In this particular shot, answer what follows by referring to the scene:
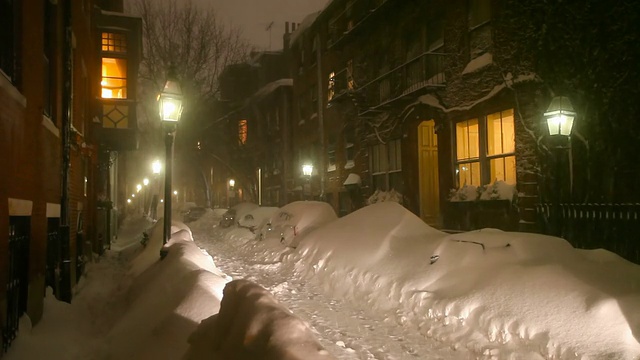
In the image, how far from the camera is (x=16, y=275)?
19.2ft

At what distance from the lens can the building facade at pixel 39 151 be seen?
17.3 feet

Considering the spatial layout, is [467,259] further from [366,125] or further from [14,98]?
[366,125]

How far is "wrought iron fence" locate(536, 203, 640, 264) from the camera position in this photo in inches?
338

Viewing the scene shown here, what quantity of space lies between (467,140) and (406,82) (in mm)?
3481

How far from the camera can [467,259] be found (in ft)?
23.6

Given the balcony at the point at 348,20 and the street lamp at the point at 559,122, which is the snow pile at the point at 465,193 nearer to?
the street lamp at the point at 559,122

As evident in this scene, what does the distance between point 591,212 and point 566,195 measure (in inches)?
89.4

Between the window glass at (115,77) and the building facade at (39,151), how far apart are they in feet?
10.3

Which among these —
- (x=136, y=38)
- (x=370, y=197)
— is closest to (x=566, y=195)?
(x=370, y=197)

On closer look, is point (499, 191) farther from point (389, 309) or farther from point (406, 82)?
point (389, 309)

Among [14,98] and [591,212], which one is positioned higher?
[14,98]

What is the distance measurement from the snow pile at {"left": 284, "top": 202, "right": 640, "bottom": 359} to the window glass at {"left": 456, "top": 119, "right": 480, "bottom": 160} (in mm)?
6095

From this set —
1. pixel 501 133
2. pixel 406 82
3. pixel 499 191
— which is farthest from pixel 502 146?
pixel 406 82

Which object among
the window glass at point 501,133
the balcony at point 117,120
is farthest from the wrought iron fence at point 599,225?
the balcony at point 117,120
